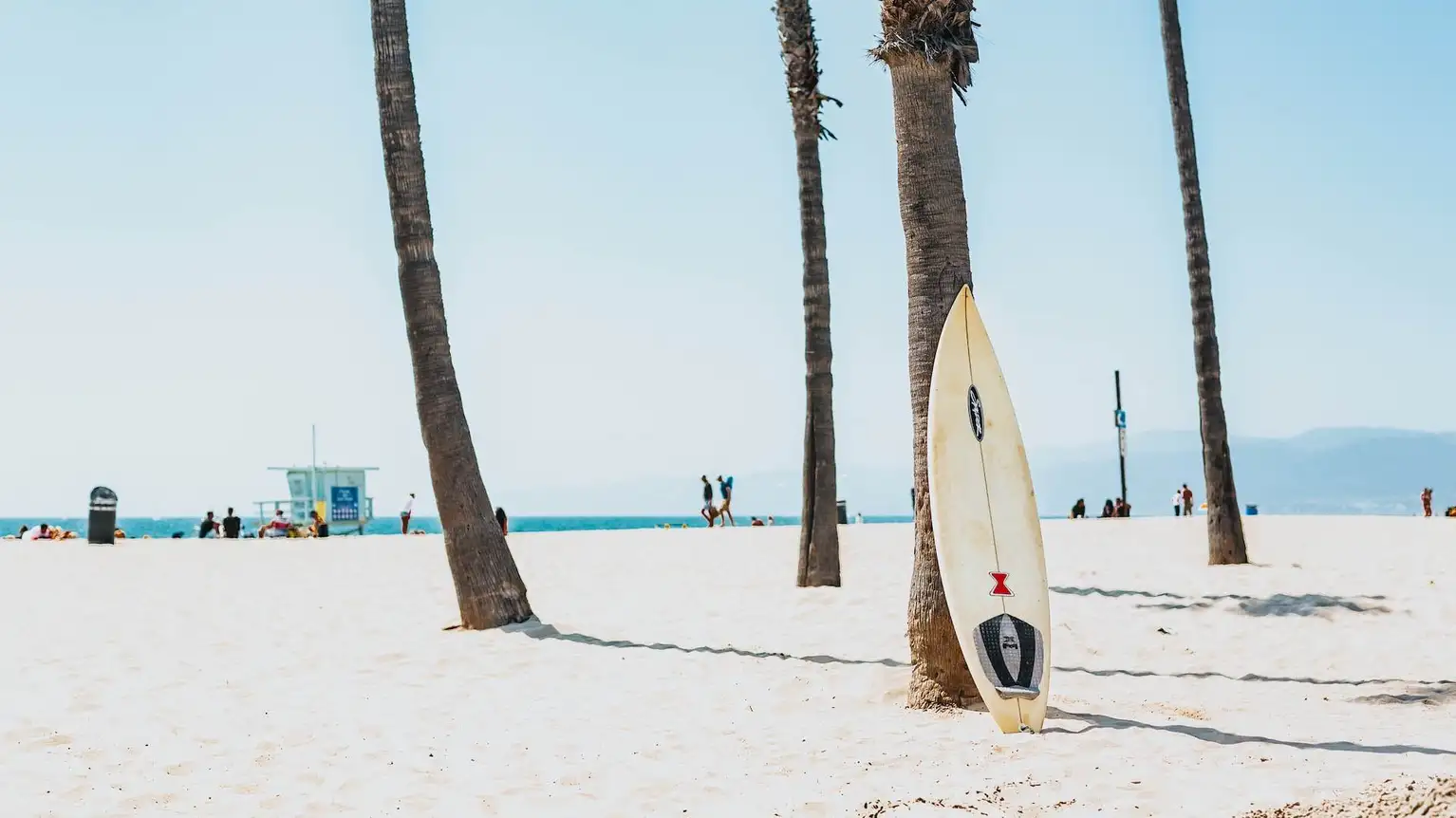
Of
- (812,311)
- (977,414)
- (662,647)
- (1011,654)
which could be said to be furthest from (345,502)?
(1011,654)

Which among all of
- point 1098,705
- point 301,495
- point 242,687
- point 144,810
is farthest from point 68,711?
point 301,495

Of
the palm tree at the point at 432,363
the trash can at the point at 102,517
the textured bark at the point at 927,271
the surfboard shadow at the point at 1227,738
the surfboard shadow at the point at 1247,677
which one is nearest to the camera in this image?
the surfboard shadow at the point at 1227,738

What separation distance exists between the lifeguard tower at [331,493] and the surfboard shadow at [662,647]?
1275 inches

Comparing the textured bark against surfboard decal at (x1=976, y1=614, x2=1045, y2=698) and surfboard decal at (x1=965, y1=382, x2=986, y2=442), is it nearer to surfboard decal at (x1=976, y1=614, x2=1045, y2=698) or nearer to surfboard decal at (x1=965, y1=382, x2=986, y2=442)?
surfboard decal at (x1=965, y1=382, x2=986, y2=442)

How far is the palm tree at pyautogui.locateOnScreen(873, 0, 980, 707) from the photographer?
740 centimetres

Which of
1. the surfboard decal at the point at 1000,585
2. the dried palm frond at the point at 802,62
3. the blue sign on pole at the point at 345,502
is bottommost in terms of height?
the surfboard decal at the point at 1000,585

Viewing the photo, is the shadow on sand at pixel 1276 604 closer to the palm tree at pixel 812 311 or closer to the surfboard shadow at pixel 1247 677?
the surfboard shadow at pixel 1247 677

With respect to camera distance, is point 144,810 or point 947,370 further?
point 947,370

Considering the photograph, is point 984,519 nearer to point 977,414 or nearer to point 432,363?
point 977,414

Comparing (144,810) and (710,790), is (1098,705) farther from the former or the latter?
(144,810)

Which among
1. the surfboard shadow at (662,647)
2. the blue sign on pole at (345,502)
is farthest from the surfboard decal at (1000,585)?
the blue sign on pole at (345,502)

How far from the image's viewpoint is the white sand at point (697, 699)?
18.4 ft

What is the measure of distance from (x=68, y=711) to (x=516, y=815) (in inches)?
149

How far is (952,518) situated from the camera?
7066 mm
